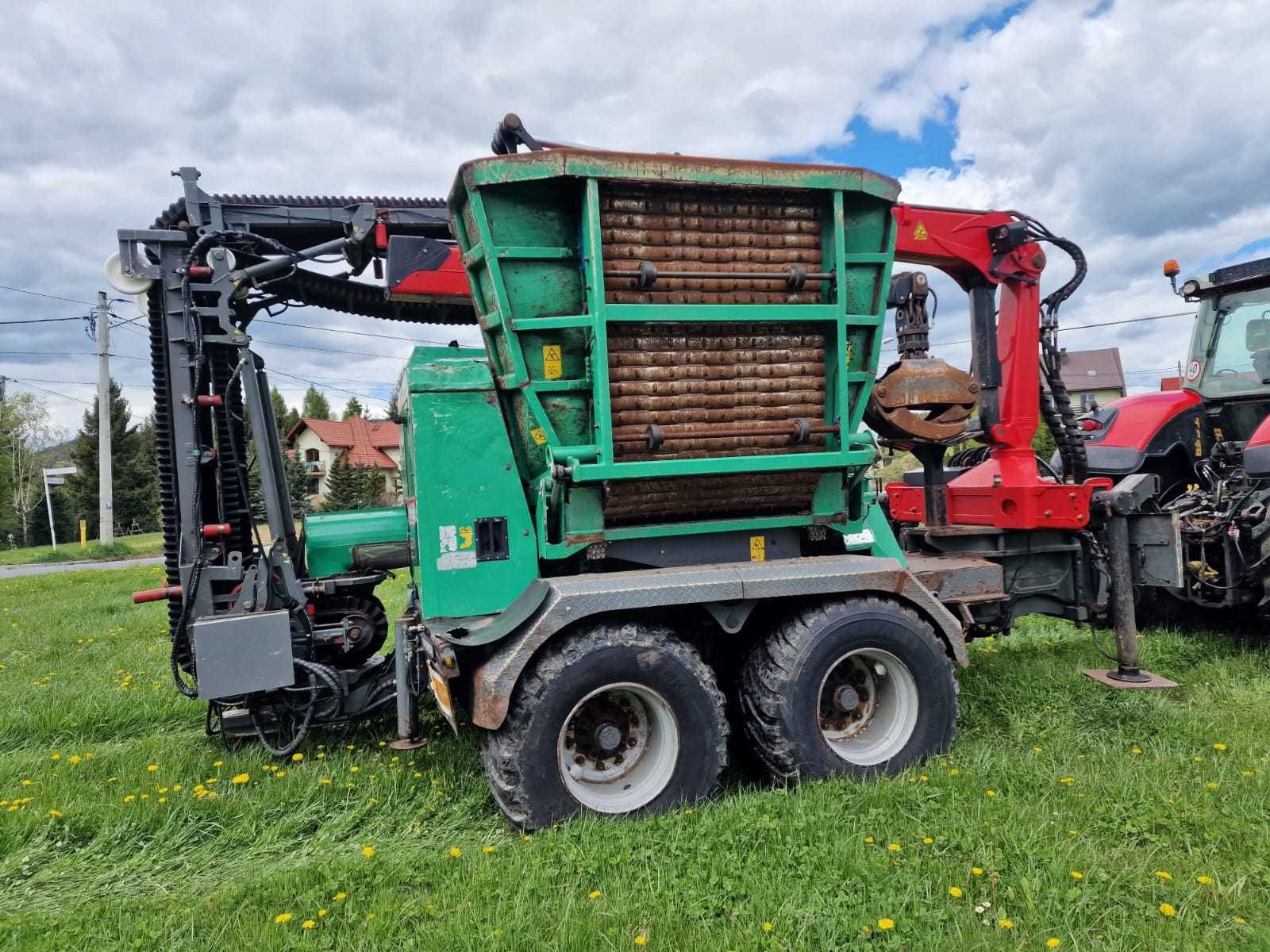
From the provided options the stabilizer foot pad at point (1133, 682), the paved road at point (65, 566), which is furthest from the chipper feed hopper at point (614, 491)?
the paved road at point (65, 566)

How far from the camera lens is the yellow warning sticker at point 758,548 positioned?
4066 millimetres

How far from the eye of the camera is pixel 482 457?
12.5 ft

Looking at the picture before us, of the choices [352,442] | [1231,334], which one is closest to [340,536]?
[1231,334]

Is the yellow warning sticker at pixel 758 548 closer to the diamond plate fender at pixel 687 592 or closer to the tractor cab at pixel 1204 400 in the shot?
the diamond plate fender at pixel 687 592

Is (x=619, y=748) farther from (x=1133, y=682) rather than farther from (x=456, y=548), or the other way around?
(x=1133, y=682)

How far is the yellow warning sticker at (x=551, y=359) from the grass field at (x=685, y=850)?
191cm

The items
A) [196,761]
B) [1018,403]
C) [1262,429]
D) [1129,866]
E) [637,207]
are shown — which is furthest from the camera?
[1262,429]

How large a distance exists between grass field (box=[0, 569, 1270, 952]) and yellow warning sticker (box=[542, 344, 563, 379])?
1906mm

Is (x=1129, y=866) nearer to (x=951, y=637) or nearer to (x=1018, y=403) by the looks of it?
(x=951, y=637)

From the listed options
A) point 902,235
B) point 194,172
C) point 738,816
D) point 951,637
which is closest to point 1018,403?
point 902,235

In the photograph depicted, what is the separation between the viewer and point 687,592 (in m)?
3.57

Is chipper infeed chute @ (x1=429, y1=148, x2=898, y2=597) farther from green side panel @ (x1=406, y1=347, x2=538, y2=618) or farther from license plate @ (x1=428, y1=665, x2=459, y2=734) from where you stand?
license plate @ (x1=428, y1=665, x2=459, y2=734)

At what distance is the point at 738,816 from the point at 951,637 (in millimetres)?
1427

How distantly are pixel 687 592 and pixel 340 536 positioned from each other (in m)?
2.34
